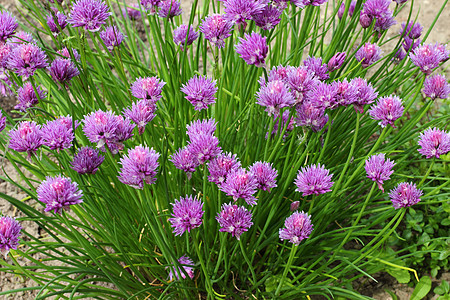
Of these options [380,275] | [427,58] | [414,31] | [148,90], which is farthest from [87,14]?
[380,275]

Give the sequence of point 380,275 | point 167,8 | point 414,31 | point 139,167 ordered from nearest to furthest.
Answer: point 139,167 < point 167,8 < point 414,31 < point 380,275

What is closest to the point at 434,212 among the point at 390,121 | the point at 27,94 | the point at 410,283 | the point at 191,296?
the point at 410,283

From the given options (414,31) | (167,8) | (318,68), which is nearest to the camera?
(318,68)

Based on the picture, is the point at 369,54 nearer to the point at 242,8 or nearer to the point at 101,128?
the point at 242,8

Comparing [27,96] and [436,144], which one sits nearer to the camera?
[436,144]

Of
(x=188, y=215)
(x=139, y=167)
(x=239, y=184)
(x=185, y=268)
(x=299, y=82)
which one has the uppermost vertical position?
(x=299, y=82)

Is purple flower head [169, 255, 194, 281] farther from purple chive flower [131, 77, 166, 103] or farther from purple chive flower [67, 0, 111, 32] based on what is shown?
purple chive flower [67, 0, 111, 32]
